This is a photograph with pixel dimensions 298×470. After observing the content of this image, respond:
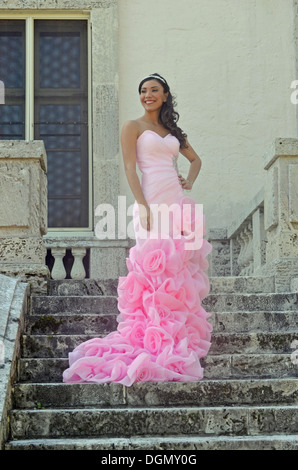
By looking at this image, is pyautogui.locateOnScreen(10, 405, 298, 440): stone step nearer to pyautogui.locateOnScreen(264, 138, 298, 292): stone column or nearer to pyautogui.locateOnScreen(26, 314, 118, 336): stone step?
pyautogui.locateOnScreen(26, 314, 118, 336): stone step

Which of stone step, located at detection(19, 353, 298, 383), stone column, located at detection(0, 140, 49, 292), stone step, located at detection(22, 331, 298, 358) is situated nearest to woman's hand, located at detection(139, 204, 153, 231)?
stone step, located at detection(22, 331, 298, 358)

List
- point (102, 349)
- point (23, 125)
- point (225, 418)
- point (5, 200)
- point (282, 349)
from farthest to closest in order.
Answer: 1. point (23, 125)
2. point (5, 200)
3. point (282, 349)
4. point (102, 349)
5. point (225, 418)

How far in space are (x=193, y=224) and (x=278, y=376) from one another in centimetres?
113

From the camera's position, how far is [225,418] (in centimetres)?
503

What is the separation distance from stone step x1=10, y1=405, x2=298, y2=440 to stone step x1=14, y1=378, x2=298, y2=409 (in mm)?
220

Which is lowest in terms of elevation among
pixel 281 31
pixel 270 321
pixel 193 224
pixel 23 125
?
pixel 270 321

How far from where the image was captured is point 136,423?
5.01m

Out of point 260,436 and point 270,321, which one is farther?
point 270,321

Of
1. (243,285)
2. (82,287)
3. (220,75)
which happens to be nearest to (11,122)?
(220,75)

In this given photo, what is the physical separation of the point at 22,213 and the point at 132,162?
1333mm

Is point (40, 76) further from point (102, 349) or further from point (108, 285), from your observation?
point (102, 349)

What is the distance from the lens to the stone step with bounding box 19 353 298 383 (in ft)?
18.5

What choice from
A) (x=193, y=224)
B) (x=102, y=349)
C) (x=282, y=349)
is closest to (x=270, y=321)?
(x=282, y=349)
